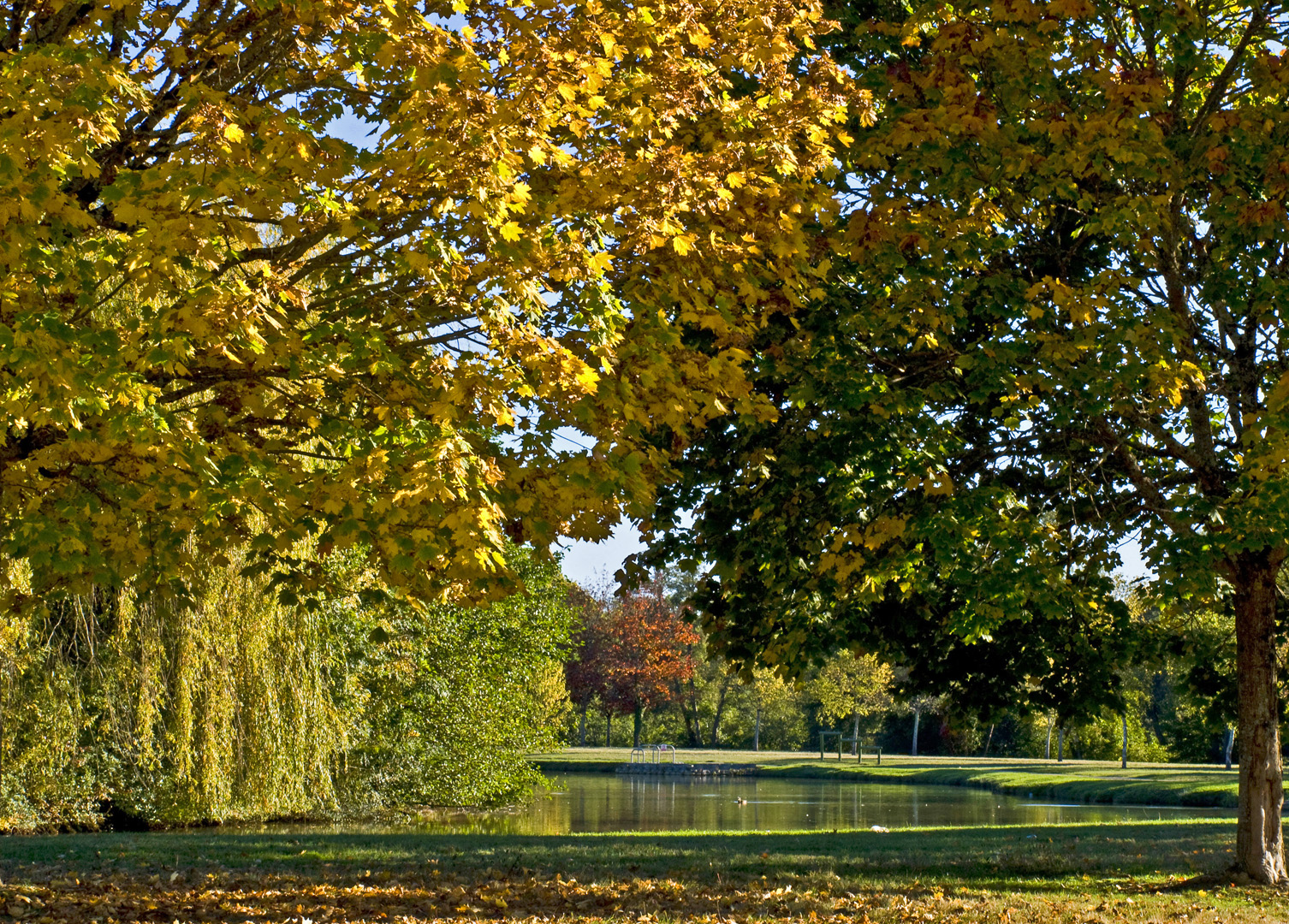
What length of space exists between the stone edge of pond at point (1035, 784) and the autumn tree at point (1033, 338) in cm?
1926

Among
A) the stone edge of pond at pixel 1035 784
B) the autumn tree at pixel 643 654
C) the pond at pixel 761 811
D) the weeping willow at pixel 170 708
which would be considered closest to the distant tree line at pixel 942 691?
the autumn tree at pixel 643 654

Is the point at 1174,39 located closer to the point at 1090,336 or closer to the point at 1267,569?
the point at 1090,336

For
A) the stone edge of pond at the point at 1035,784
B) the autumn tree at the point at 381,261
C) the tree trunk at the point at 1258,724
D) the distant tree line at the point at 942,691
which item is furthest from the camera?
the stone edge of pond at the point at 1035,784

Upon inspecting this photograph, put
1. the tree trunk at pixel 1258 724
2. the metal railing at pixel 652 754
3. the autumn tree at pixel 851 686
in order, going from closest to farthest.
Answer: the tree trunk at pixel 1258 724, the autumn tree at pixel 851 686, the metal railing at pixel 652 754

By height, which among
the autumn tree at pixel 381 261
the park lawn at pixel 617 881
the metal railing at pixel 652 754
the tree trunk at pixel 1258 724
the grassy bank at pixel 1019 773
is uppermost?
the autumn tree at pixel 381 261

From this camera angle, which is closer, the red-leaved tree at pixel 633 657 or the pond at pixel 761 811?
the pond at pixel 761 811

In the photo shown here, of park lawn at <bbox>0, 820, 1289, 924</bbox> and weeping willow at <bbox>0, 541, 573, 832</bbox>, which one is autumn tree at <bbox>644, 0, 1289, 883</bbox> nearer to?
park lawn at <bbox>0, 820, 1289, 924</bbox>

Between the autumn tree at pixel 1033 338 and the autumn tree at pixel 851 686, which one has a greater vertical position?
the autumn tree at pixel 1033 338

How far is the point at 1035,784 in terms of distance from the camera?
32.6 meters

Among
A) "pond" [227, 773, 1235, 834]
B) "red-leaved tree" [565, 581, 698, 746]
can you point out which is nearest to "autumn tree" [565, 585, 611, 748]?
"red-leaved tree" [565, 581, 698, 746]

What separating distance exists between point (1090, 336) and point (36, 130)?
7.16 m

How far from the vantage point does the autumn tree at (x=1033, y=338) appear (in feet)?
28.0

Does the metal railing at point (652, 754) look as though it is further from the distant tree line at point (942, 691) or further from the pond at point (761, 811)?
the pond at point (761, 811)

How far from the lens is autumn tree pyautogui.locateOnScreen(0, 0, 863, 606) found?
223 inches
